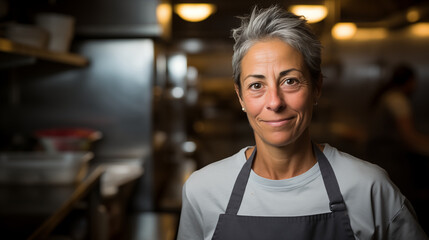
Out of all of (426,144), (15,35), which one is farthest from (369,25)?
(15,35)

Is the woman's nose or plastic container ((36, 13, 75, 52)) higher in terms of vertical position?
plastic container ((36, 13, 75, 52))

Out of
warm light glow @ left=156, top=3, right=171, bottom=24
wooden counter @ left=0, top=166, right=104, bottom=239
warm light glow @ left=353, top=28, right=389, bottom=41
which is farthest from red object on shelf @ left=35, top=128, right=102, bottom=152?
warm light glow @ left=353, top=28, right=389, bottom=41

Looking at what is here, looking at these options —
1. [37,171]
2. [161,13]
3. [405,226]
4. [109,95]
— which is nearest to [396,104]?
[161,13]

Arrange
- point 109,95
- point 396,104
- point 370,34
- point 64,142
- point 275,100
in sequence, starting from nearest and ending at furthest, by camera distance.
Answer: point 275,100 → point 64,142 → point 109,95 → point 396,104 → point 370,34

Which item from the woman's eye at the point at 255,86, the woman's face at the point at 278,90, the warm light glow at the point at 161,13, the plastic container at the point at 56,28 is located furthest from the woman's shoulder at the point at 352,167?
the warm light glow at the point at 161,13

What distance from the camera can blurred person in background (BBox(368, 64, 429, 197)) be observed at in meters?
3.11

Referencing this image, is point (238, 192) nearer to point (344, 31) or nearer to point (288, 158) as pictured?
point (288, 158)

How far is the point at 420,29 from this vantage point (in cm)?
448

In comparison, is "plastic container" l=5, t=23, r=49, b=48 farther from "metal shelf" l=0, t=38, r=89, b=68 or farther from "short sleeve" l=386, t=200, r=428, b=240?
"short sleeve" l=386, t=200, r=428, b=240

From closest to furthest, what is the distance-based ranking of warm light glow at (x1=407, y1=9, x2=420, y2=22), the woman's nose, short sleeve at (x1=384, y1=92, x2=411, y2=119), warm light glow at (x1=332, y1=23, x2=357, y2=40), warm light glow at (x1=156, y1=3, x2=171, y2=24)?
the woman's nose < warm light glow at (x1=156, y1=3, x2=171, y2=24) < short sleeve at (x1=384, y1=92, x2=411, y2=119) < warm light glow at (x1=407, y1=9, x2=420, y2=22) < warm light glow at (x1=332, y1=23, x2=357, y2=40)

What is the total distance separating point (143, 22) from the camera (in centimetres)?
249

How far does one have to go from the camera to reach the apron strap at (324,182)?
95 centimetres

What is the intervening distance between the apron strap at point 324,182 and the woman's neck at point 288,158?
0.03m

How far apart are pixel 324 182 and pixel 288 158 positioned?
0.10m
